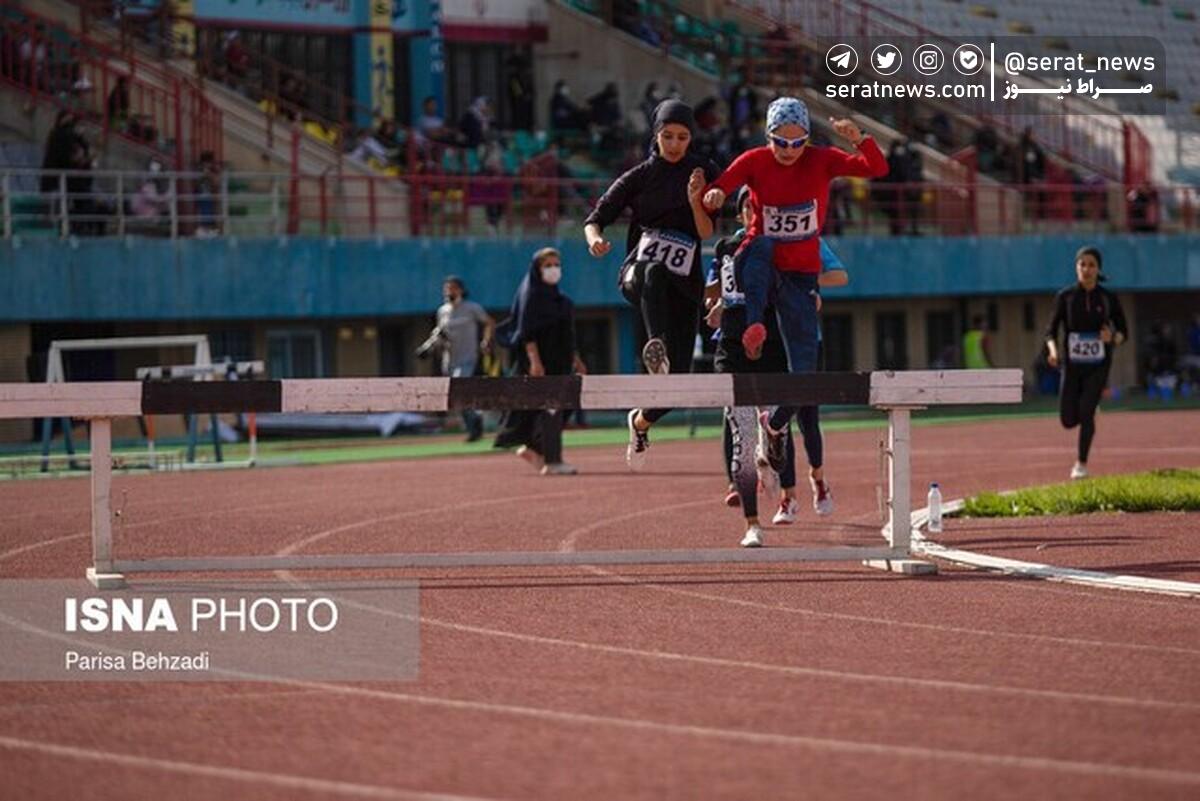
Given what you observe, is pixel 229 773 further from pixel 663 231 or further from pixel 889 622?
pixel 663 231

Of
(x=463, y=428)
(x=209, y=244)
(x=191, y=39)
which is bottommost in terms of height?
(x=463, y=428)

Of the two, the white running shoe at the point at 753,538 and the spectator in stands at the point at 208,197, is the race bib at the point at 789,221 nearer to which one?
the white running shoe at the point at 753,538

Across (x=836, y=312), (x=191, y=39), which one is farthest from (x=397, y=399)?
(x=836, y=312)

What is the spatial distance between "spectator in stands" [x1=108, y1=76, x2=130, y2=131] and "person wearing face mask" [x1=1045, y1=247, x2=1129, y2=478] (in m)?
20.3

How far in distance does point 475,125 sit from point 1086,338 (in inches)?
903

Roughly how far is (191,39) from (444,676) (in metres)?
33.9

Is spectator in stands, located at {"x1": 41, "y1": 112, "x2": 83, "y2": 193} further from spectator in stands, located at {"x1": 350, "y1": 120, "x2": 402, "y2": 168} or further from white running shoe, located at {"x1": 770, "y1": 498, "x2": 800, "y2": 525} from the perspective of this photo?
white running shoe, located at {"x1": 770, "y1": 498, "x2": 800, "y2": 525}

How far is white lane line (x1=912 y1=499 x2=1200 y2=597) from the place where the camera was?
11531mm

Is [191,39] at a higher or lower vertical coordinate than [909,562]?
higher

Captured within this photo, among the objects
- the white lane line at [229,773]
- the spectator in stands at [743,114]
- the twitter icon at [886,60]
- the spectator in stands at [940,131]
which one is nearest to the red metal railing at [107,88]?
the spectator in stands at [743,114]

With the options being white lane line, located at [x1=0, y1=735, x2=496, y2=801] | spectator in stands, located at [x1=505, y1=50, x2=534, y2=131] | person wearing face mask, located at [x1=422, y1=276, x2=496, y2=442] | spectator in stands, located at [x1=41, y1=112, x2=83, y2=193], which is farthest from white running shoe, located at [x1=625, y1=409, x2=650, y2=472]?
spectator in stands, located at [x1=505, y1=50, x2=534, y2=131]

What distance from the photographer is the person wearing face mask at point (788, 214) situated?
1346 centimetres

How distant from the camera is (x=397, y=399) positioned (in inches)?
495

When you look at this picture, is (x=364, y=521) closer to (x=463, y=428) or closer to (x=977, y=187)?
(x=463, y=428)
